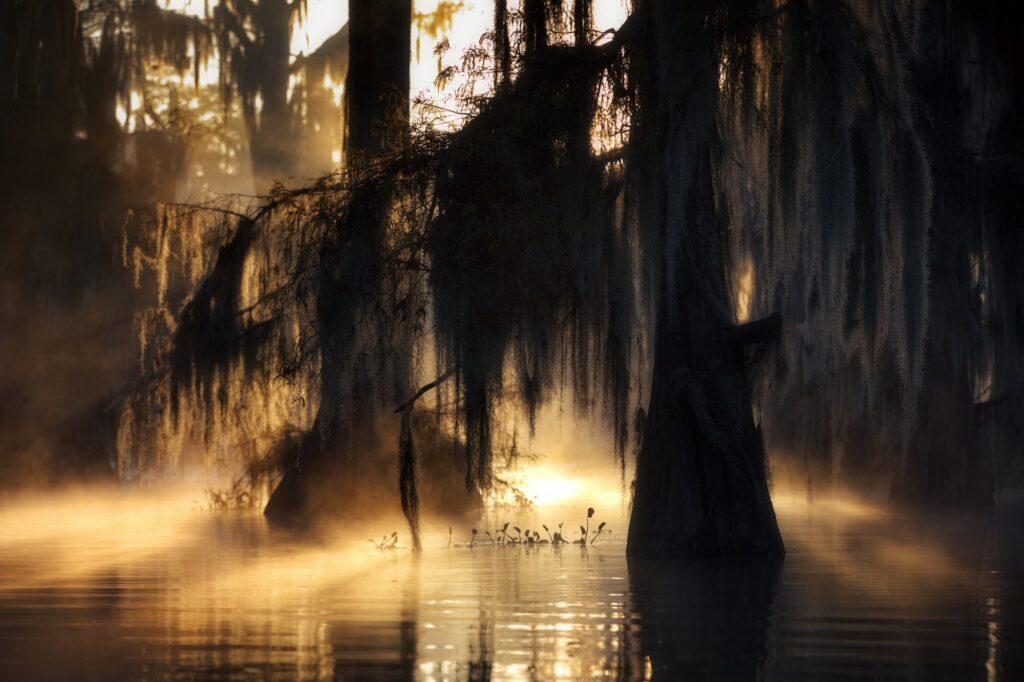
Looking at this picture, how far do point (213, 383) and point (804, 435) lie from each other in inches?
354

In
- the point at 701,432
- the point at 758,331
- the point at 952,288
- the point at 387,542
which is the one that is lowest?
the point at 387,542

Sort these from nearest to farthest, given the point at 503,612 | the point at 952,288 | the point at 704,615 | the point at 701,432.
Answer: the point at 704,615
the point at 503,612
the point at 701,432
the point at 952,288

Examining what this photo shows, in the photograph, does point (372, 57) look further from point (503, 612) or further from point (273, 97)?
point (273, 97)

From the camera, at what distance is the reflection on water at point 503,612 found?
300 inches

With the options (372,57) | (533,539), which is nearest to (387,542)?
(533,539)

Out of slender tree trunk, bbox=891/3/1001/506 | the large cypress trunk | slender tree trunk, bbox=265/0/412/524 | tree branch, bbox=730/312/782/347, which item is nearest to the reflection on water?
the large cypress trunk

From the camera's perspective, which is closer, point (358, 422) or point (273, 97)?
point (358, 422)

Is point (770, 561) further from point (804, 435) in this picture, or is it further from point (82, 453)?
point (82, 453)

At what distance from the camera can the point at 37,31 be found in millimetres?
26031

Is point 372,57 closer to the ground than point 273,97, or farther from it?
closer to the ground

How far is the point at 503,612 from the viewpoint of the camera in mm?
9789

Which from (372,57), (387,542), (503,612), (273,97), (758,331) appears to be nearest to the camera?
(503,612)

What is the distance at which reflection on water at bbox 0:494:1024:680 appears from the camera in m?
7.61

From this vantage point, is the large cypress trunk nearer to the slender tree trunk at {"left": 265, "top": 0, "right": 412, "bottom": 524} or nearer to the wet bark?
the wet bark
